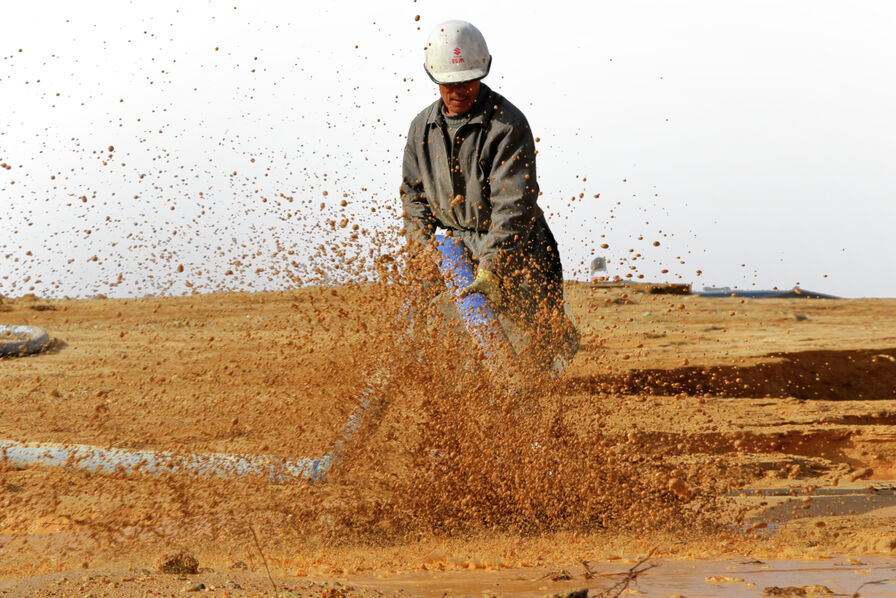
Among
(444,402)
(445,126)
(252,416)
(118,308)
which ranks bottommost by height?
(118,308)

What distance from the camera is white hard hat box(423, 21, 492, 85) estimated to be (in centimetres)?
441

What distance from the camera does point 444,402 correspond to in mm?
4254

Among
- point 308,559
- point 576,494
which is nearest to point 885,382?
point 576,494

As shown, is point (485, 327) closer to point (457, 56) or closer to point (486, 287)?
point (486, 287)

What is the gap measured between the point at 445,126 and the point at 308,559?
2.32 meters

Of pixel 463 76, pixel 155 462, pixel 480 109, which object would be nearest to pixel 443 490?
pixel 155 462

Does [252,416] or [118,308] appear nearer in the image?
[252,416]

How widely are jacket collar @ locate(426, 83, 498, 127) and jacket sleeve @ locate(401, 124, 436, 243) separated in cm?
17

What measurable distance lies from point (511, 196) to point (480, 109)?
0.54 metres

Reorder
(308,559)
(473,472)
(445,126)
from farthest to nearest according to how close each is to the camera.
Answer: (445,126) → (473,472) → (308,559)

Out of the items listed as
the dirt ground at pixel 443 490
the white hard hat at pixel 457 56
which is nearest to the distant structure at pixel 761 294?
the dirt ground at pixel 443 490


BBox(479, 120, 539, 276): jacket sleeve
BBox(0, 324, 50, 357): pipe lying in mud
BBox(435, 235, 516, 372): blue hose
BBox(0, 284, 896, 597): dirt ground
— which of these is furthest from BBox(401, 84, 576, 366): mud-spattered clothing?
BBox(0, 324, 50, 357): pipe lying in mud

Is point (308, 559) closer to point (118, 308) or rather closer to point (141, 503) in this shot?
point (141, 503)

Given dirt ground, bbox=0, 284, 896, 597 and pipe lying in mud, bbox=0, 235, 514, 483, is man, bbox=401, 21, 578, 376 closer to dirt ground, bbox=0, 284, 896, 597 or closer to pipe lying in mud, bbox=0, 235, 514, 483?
pipe lying in mud, bbox=0, 235, 514, 483
